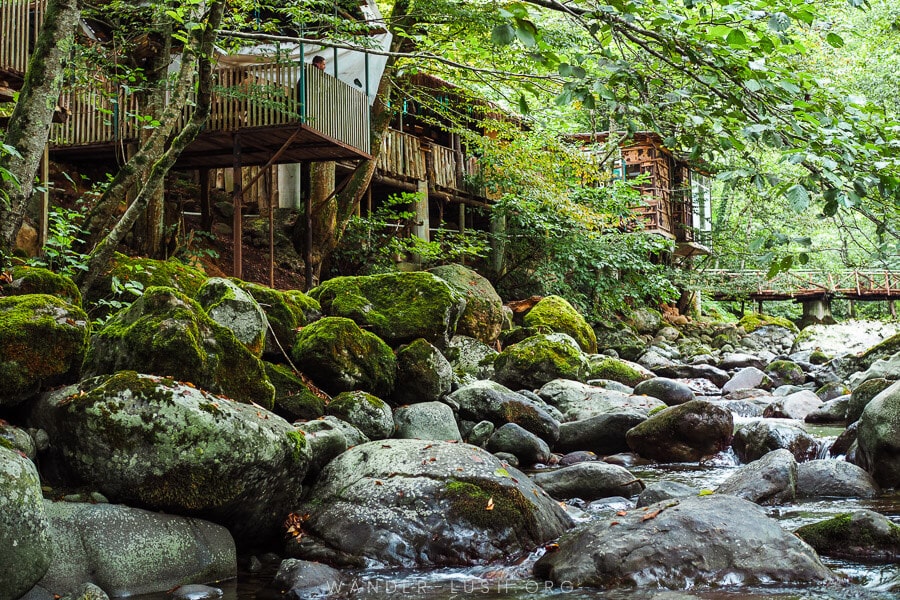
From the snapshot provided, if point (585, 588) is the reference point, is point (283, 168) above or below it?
above

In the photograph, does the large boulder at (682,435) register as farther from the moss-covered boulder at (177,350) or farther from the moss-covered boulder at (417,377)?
the moss-covered boulder at (177,350)

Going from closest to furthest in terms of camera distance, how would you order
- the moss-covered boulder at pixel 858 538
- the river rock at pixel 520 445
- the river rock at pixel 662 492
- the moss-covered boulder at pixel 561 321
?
the moss-covered boulder at pixel 858 538 → the river rock at pixel 662 492 → the river rock at pixel 520 445 → the moss-covered boulder at pixel 561 321

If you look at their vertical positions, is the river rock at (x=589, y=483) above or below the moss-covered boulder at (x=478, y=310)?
below

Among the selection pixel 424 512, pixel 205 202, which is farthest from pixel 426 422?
pixel 205 202

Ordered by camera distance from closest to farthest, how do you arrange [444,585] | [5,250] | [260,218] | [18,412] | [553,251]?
[444,585]
[18,412]
[5,250]
[260,218]
[553,251]

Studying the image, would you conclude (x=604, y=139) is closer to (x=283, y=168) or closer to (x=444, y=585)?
(x=283, y=168)

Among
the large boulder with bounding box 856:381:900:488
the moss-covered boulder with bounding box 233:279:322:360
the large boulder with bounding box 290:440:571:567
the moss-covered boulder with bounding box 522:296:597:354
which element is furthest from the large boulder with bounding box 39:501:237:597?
the moss-covered boulder with bounding box 522:296:597:354

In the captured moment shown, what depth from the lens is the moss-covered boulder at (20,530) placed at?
10.5ft

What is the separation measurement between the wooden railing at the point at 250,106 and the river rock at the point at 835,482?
7.85 meters

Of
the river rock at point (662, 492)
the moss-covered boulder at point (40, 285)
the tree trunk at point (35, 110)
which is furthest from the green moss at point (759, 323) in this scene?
→ the tree trunk at point (35, 110)

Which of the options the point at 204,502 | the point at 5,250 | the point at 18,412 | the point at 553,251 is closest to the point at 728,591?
the point at 204,502

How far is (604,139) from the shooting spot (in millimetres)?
24203

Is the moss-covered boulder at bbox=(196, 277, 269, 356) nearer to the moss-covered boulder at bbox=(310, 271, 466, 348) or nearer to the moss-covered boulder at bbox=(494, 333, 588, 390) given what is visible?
the moss-covered boulder at bbox=(310, 271, 466, 348)

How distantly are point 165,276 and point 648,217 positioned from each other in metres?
19.6
